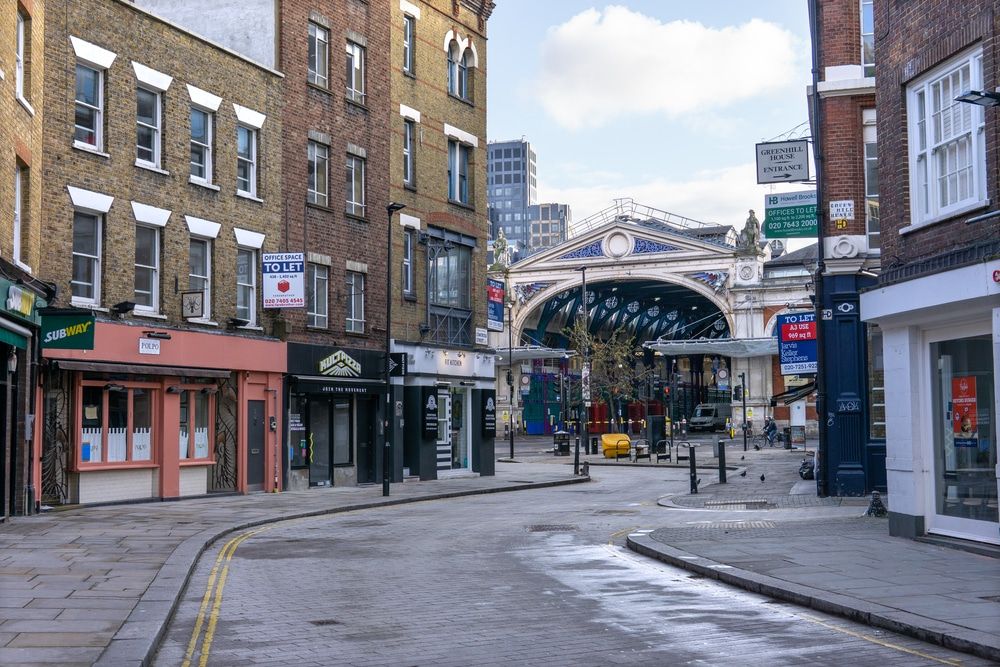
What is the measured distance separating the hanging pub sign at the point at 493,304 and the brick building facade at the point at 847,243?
15724mm

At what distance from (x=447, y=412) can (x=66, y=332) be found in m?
18.1

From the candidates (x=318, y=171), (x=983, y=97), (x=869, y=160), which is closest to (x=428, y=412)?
(x=318, y=171)

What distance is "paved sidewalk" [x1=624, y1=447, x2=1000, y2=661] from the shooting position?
Result: 10.1 meters

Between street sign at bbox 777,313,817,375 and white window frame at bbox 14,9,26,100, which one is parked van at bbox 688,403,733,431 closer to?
street sign at bbox 777,313,817,375

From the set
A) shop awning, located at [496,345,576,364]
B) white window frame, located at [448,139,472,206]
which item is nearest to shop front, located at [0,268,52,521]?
white window frame, located at [448,139,472,206]

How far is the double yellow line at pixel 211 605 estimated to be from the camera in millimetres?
9320

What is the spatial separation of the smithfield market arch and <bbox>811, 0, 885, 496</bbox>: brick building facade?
1797 inches

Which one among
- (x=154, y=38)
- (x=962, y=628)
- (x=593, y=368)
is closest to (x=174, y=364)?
(x=154, y=38)

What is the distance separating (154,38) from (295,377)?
355 inches

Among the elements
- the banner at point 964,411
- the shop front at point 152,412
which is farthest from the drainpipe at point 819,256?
the shop front at point 152,412

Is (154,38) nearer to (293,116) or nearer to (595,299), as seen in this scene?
(293,116)

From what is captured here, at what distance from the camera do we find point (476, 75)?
39.5 meters

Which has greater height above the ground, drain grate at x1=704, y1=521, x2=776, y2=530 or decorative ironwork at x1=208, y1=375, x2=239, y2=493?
decorative ironwork at x1=208, y1=375, x2=239, y2=493

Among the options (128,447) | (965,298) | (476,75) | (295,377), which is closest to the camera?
(965,298)
